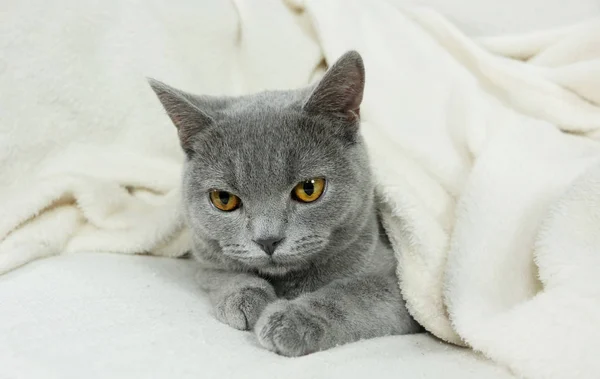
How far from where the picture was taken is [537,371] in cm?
84

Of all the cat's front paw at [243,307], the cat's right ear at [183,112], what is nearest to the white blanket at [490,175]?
the cat's front paw at [243,307]

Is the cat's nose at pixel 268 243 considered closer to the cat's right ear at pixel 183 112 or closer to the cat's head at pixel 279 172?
the cat's head at pixel 279 172

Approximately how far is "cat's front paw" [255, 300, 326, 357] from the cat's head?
102 mm

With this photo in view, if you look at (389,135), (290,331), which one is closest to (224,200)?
(290,331)

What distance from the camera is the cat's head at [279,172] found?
100 cm

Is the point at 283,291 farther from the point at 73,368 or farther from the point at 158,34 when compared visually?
the point at 158,34

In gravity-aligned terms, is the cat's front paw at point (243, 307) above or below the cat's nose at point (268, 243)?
below

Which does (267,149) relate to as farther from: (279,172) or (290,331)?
(290,331)

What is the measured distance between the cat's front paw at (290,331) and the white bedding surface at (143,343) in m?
0.02

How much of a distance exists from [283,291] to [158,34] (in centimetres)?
91

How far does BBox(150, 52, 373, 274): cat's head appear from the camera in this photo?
1000 millimetres

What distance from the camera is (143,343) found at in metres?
0.91

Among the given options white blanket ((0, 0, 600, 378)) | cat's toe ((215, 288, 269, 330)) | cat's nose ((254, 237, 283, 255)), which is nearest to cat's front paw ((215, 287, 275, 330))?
cat's toe ((215, 288, 269, 330))

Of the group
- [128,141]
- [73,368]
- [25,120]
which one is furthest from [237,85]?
[73,368]
